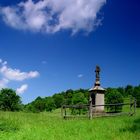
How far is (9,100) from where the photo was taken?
7812 cm

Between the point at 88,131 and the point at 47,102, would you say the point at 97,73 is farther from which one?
the point at 47,102

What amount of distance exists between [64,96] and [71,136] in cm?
14477

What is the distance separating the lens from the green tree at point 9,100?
77.9m

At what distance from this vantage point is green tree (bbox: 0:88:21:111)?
3066 inches

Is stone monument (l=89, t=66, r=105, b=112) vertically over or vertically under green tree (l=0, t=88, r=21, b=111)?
under

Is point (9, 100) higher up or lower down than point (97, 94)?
higher up

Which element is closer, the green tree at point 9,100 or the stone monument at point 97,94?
the stone monument at point 97,94

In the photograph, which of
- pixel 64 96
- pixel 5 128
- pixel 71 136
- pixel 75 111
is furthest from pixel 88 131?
pixel 64 96

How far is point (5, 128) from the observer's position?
17.3m

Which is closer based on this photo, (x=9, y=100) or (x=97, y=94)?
(x=97, y=94)

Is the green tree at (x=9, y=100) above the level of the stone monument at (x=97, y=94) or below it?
above

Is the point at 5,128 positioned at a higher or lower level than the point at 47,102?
lower

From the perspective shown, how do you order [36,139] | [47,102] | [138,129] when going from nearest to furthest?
[36,139] → [138,129] → [47,102]

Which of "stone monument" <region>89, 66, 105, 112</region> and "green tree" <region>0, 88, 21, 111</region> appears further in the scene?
"green tree" <region>0, 88, 21, 111</region>
